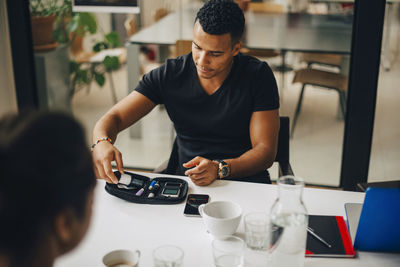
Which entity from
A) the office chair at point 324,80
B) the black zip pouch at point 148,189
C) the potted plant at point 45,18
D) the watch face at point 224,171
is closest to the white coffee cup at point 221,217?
the black zip pouch at point 148,189

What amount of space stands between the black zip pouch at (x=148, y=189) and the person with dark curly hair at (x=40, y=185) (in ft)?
2.30

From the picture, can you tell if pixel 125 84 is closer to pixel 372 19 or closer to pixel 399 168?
pixel 372 19

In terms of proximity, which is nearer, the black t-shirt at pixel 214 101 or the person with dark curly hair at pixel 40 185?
the person with dark curly hair at pixel 40 185

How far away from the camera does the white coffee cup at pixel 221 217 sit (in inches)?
45.5

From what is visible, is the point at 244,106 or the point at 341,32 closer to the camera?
the point at 244,106

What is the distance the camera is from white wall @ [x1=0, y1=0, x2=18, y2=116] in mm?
2810

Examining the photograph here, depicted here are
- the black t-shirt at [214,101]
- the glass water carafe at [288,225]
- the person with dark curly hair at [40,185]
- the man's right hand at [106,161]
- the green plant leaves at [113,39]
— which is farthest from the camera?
the green plant leaves at [113,39]

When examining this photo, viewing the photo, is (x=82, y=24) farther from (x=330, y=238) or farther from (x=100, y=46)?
(x=330, y=238)

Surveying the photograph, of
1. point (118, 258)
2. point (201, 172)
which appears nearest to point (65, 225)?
point (118, 258)

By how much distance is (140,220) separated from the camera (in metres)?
1.27

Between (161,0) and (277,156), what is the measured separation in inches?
50.5

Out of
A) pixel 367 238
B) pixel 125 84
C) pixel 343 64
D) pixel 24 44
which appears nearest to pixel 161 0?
pixel 125 84

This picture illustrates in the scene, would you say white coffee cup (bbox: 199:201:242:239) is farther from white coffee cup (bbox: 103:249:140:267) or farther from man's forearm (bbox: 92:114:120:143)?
man's forearm (bbox: 92:114:120:143)

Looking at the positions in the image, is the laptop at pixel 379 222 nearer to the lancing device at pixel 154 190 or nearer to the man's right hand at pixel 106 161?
the lancing device at pixel 154 190
